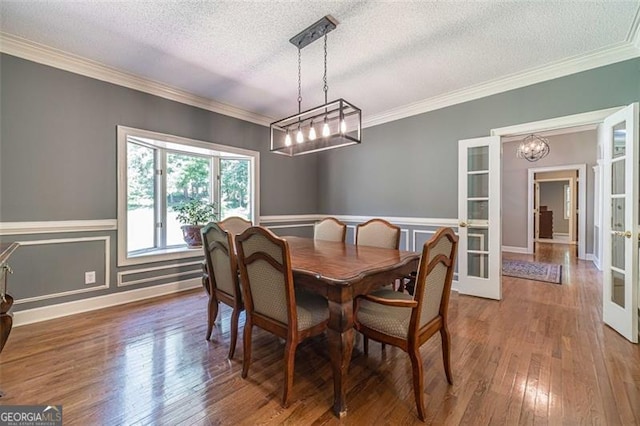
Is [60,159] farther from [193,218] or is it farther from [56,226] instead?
[193,218]

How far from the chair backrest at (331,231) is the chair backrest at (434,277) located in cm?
145

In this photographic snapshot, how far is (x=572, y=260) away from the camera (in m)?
5.56

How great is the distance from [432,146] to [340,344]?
10.8 feet

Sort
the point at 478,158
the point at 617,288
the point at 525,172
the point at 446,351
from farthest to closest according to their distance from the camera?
the point at 525,172
the point at 478,158
the point at 617,288
the point at 446,351

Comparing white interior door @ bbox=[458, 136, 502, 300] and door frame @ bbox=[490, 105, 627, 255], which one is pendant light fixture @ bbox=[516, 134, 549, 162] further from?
white interior door @ bbox=[458, 136, 502, 300]

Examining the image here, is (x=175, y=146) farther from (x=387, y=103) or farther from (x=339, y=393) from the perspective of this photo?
(x=339, y=393)

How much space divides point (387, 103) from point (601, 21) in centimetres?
216

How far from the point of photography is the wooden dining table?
144 cm

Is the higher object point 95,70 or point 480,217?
point 95,70

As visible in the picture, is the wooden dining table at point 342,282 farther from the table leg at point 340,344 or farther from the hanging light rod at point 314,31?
the hanging light rod at point 314,31

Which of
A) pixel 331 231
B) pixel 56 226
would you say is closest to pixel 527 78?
pixel 331 231

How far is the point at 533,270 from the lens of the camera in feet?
15.3

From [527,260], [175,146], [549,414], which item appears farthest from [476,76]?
[527,260]

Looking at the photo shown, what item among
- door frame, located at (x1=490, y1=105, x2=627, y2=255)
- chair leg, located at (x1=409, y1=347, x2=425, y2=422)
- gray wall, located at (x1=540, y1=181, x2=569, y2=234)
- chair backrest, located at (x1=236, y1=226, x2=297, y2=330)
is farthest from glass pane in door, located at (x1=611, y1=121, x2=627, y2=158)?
gray wall, located at (x1=540, y1=181, x2=569, y2=234)
